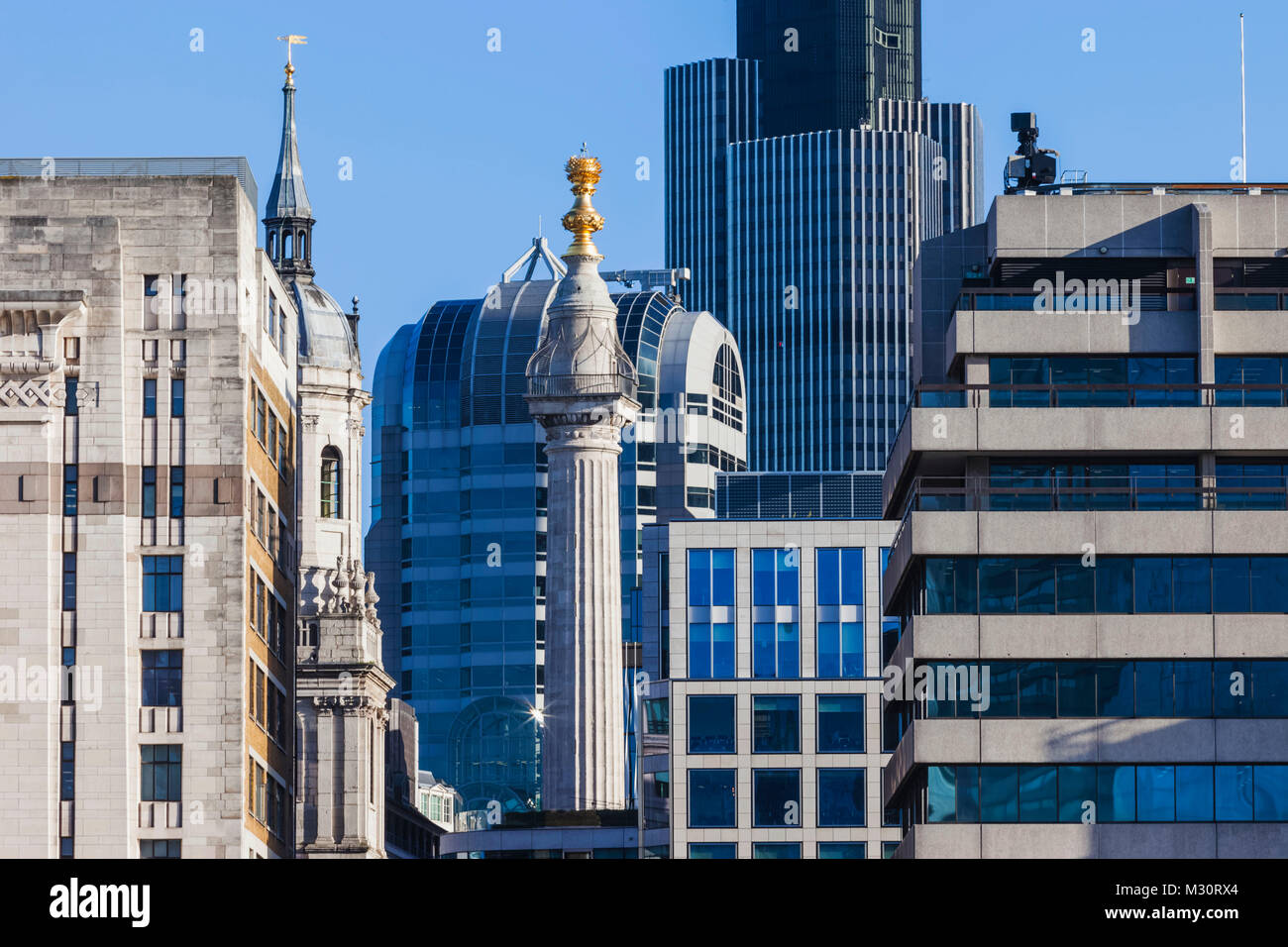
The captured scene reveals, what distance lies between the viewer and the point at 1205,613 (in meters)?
87.7

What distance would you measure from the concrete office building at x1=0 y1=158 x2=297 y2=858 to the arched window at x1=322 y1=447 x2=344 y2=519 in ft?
249

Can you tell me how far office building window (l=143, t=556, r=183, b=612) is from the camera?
332 ft

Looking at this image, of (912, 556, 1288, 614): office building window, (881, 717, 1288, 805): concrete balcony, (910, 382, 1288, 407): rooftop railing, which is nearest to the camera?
(881, 717, 1288, 805): concrete balcony

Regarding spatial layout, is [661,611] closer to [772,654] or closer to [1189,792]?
[772,654]

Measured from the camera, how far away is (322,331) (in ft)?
597

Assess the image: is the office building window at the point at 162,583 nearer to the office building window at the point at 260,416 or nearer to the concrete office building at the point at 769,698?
the office building window at the point at 260,416

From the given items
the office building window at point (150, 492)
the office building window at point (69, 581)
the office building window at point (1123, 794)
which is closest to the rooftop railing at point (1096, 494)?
the office building window at point (1123, 794)

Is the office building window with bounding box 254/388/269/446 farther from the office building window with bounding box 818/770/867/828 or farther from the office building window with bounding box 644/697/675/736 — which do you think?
the office building window with bounding box 644/697/675/736

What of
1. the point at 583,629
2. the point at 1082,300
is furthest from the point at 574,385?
the point at 1082,300

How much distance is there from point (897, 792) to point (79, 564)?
28.5 m

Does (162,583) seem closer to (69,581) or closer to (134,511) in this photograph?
(134,511)

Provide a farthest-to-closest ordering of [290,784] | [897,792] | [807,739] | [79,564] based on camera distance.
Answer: [807,739]
[290,784]
[79,564]
[897,792]

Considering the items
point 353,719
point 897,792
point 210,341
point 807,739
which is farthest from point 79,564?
point 353,719

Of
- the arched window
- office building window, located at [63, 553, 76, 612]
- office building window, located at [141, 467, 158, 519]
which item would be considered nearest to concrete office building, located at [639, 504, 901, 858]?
the arched window
